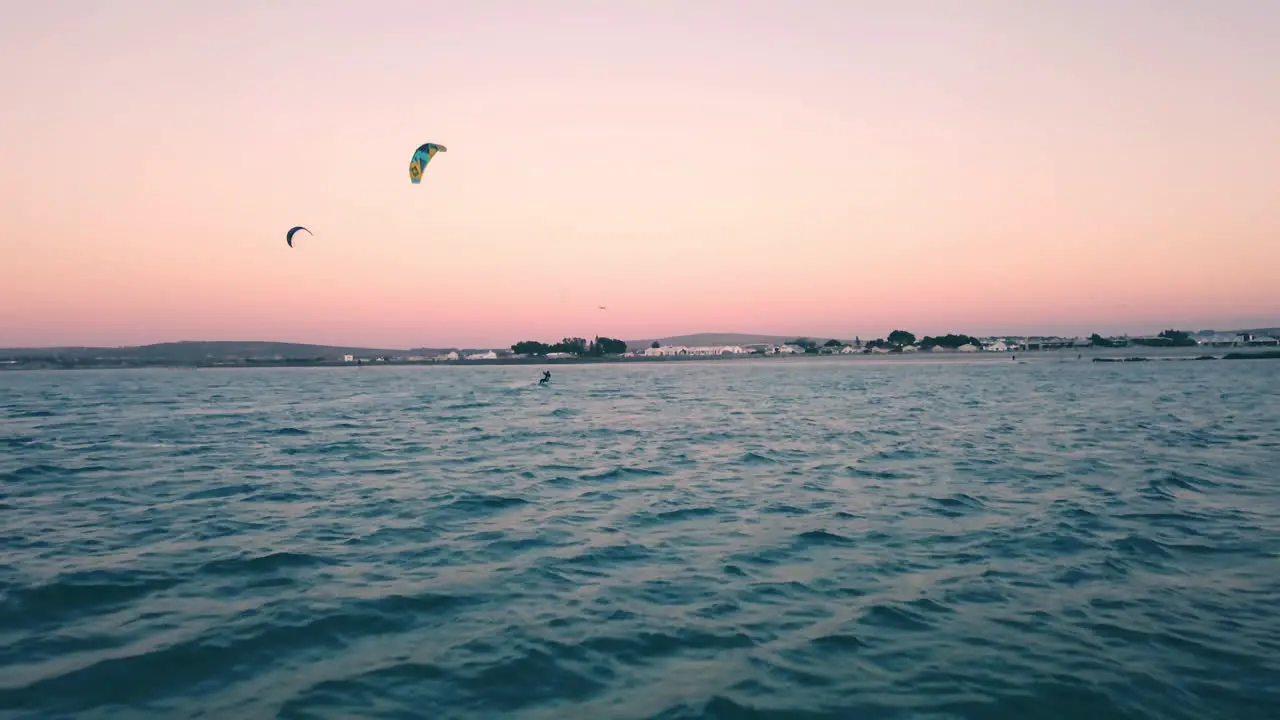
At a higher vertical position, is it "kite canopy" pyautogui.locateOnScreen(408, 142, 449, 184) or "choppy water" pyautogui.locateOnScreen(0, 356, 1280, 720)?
"kite canopy" pyautogui.locateOnScreen(408, 142, 449, 184)

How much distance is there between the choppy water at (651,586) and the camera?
8.59 metres

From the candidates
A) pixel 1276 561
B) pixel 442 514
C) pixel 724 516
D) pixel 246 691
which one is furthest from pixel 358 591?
pixel 1276 561

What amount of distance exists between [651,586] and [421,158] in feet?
128

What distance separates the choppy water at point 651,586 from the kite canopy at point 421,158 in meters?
21.3

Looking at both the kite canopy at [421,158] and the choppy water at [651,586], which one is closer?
the choppy water at [651,586]

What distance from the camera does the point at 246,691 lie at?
28.7 feet

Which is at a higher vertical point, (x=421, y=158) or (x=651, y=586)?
(x=421, y=158)

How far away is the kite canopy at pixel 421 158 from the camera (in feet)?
144

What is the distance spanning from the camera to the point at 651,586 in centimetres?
1248

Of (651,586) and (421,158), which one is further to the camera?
(421,158)

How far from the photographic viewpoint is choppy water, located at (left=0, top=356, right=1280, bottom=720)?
8586 mm

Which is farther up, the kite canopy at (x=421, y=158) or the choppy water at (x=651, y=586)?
the kite canopy at (x=421, y=158)

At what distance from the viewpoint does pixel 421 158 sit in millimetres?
45656

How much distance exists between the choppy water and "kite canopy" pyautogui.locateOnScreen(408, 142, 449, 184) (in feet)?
69.9
